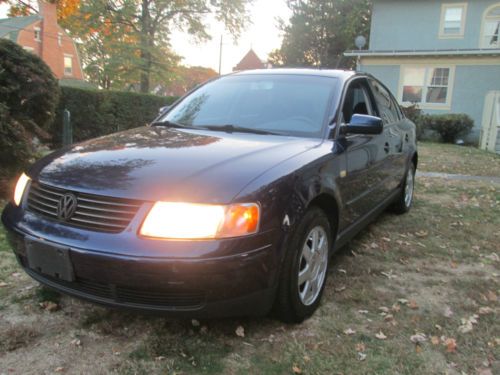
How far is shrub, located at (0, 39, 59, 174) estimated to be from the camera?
491 centimetres

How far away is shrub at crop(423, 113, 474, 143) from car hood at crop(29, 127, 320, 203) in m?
15.2

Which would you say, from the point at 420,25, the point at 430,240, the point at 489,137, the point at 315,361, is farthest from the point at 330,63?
the point at 315,361

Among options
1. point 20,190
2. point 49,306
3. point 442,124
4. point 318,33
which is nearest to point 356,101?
point 20,190

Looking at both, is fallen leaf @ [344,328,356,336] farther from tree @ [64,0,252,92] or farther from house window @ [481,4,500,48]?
tree @ [64,0,252,92]

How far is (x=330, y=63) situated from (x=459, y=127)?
23.7 metres

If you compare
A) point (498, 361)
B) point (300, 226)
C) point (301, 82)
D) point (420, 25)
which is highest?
point (420, 25)

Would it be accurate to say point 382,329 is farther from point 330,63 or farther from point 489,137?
point 330,63

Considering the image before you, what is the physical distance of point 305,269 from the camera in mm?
2695

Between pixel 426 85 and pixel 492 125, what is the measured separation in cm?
517

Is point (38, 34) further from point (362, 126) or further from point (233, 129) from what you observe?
point (362, 126)

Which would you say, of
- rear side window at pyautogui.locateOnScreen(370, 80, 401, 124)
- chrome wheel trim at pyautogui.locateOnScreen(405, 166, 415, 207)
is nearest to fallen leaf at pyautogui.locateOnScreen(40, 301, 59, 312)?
rear side window at pyautogui.locateOnScreen(370, 80, 401, 124)

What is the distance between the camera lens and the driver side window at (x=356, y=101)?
351 cm

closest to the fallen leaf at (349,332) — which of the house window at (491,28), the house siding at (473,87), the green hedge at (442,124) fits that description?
the green hedge at (442,124)

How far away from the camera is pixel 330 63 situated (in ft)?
126
